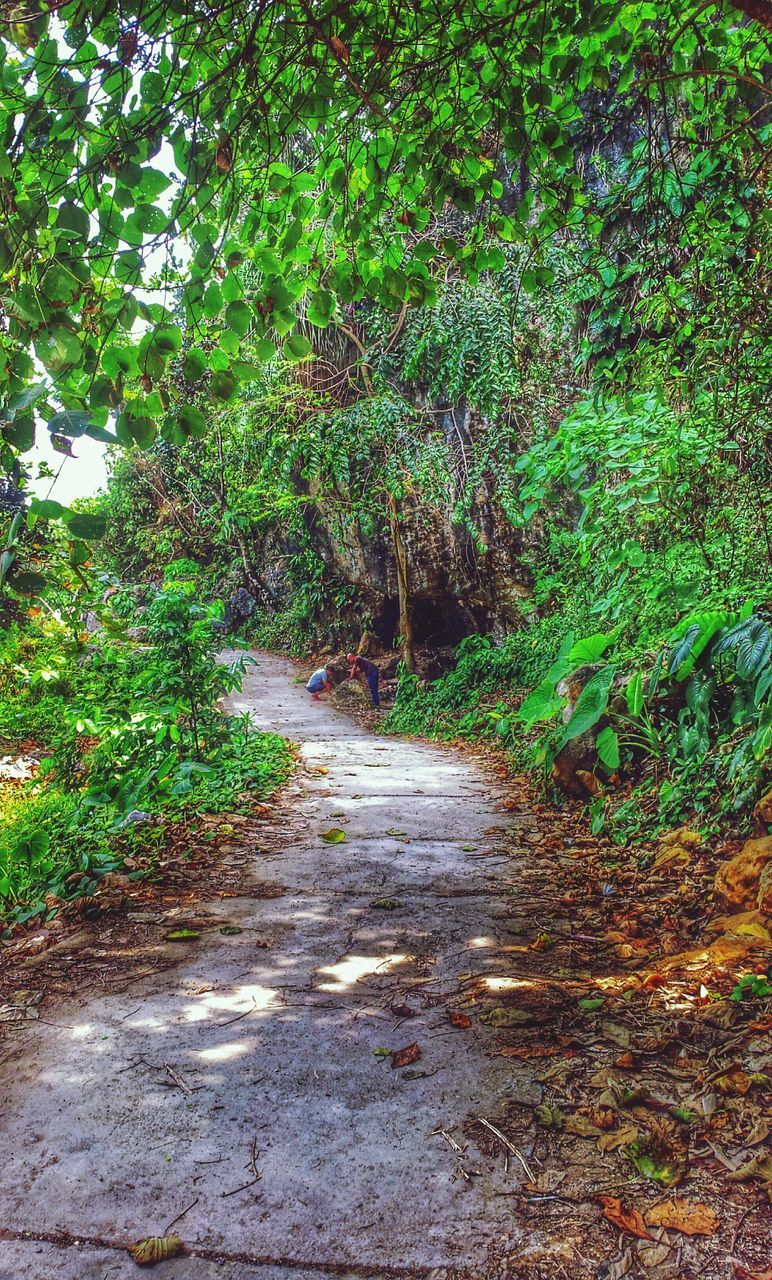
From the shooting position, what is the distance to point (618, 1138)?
1.83 metres

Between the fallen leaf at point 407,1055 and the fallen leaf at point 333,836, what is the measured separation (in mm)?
2580

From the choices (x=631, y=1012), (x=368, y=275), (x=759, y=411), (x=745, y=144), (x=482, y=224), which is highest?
(x=745, y=144)

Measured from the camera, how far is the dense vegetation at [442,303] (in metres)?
2.07

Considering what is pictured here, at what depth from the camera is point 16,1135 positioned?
6.50 ft

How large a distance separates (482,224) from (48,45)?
69.8 inches

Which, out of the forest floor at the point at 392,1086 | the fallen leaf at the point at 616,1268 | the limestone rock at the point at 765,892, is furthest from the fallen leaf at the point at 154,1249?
the limestone rock at the point at 765,892

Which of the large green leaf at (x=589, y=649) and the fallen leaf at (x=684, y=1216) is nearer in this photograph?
the fallen leaf at (x=684, y=1216)

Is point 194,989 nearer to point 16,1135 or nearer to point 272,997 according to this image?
point 272,997

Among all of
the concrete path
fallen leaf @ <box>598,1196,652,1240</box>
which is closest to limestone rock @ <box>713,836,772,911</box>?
the concrete path

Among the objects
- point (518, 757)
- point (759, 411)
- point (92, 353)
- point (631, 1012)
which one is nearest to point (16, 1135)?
point (631, 1012)

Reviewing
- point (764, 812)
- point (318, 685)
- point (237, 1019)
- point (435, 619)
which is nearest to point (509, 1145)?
point (237, 1019)

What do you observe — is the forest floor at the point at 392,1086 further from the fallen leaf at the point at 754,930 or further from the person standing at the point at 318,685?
the person standing at the point at 318,685

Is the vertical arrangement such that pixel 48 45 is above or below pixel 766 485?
above

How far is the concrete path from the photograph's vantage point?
1575 millimetres
